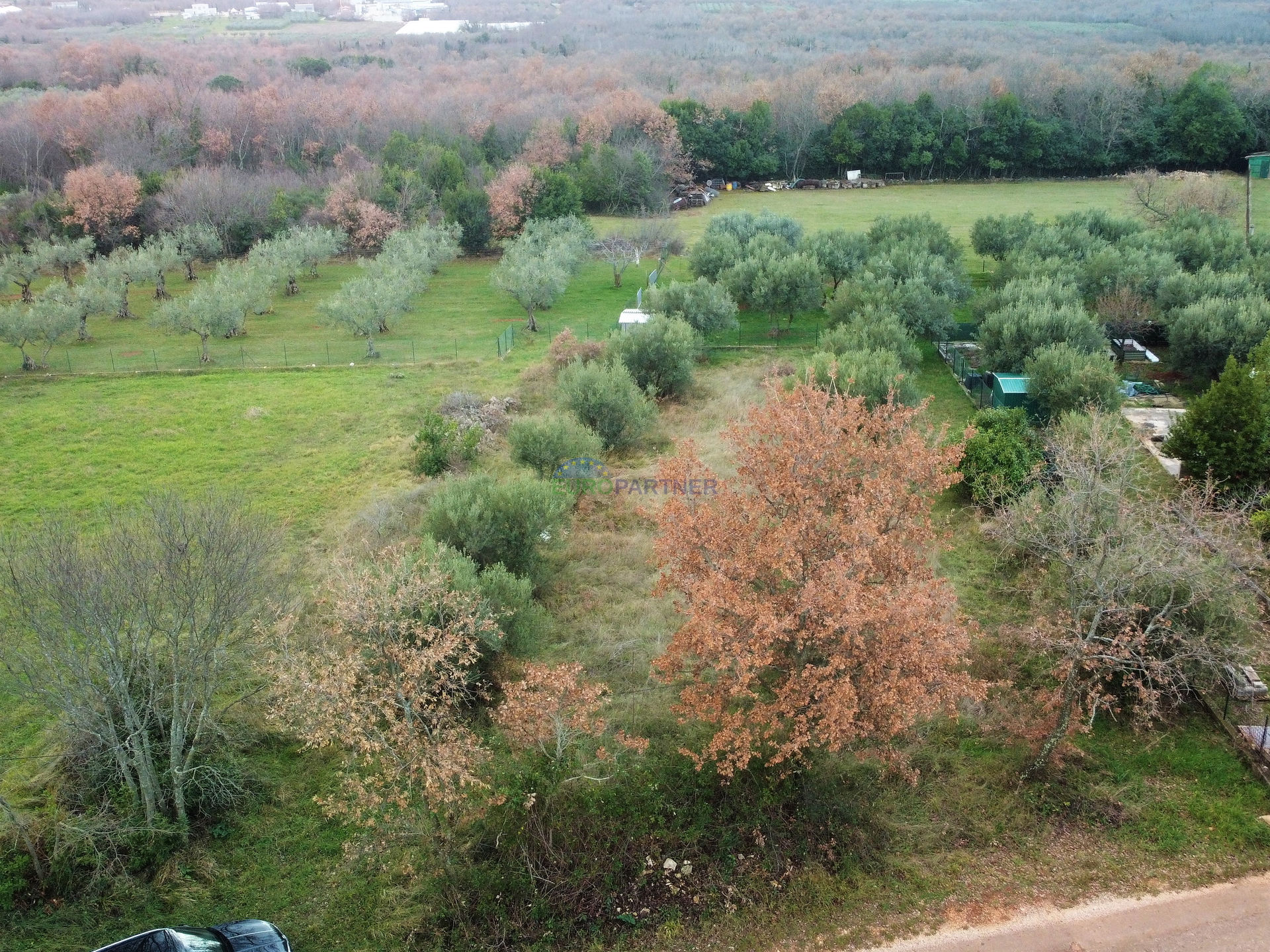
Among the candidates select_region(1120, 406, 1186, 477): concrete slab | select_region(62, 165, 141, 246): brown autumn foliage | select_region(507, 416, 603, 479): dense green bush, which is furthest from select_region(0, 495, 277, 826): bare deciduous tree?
select_region(62, 165, 141, 246): brown autumn foliage

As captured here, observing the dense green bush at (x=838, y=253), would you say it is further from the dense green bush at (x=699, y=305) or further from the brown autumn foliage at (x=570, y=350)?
the brown autumn foliage at (x=570, y=350)

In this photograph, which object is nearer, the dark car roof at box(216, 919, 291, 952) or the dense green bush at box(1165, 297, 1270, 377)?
the dark car roof at box(216, 919, 291, 952)

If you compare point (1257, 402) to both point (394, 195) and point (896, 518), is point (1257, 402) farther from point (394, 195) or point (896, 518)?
point (394, 195)

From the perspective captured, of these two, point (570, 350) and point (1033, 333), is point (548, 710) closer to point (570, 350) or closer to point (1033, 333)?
point (570, 350)

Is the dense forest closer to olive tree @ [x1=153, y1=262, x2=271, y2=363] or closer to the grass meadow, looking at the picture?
olive tree @ [x1=153, y1=262, x2=271, y2=363]

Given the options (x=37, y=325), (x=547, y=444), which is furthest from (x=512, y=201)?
(x=547, y=444)

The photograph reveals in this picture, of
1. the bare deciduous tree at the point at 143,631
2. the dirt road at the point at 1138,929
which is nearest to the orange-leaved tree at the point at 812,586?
the dirt road at the point at 1138,929
